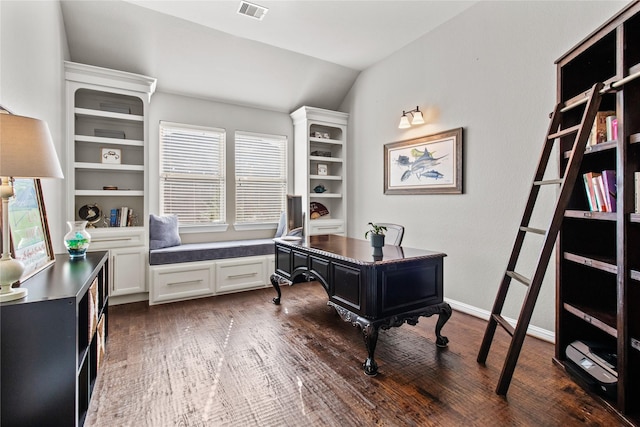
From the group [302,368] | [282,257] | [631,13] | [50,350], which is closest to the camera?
[50,350]

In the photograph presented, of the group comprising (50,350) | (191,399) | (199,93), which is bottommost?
(191,399)

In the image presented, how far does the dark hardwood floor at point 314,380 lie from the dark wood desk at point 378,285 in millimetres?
270

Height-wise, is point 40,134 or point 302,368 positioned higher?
point 40,134

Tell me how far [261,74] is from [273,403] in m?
3.99

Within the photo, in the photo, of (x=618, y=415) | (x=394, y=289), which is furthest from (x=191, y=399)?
(x=618, y=415)

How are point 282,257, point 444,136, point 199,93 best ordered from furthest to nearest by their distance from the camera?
1. point 199,93
2. point 444,136
3. point 282,257

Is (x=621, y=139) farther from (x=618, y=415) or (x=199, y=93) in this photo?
(x=199, y=93)

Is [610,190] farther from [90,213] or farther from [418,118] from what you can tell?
[90,213]

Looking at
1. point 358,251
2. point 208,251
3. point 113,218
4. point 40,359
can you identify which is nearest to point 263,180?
point 208,251

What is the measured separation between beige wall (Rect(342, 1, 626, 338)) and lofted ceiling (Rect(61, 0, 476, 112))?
38cm

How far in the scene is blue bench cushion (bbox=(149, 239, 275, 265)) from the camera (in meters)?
3.68

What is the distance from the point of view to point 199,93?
435 centimetres

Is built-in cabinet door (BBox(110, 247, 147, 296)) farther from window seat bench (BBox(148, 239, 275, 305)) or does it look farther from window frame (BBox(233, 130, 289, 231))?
window frame (BBox(233, 130, 289, 231))

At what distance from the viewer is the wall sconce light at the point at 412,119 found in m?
3.80
